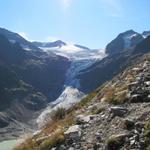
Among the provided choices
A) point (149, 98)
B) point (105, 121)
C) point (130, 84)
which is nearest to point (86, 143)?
point (105, 121)

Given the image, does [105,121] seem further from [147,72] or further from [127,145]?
[147,72]

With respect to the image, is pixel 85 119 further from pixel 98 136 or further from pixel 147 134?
pixel 147 134

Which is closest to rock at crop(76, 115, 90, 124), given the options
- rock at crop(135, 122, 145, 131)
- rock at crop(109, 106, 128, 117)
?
rock at crop(109, 106, 128, 117)

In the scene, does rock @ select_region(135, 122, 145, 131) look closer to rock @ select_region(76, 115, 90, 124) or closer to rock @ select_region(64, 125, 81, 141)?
rock @ select_region(64, 125, 81, 141)

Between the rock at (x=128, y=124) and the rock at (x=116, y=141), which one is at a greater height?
the rock at (x=128, y=124)

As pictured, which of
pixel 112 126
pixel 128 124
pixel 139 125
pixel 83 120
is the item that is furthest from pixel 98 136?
pixel 83 120

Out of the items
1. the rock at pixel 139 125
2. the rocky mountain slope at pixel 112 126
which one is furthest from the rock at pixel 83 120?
the rock at pixel 139 125

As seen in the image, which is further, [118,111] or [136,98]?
[136,98]

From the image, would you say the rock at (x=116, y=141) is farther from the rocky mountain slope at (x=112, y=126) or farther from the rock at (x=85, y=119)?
the rock at (x=85, y=119)
